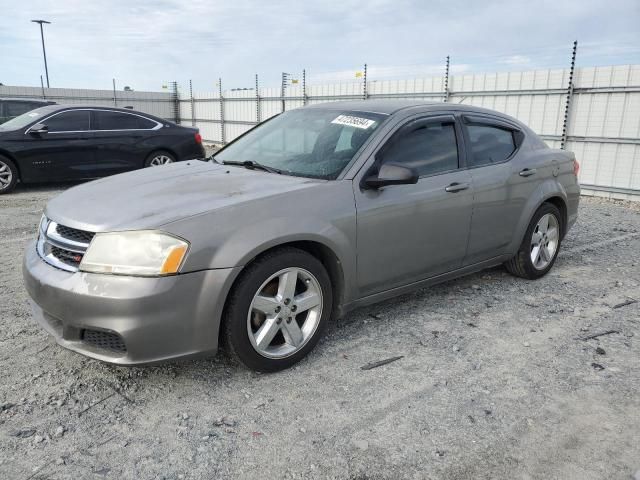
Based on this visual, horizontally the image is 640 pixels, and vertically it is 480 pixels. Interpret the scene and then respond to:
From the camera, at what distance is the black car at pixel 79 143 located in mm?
9016

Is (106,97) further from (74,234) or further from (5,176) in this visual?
(74,234)

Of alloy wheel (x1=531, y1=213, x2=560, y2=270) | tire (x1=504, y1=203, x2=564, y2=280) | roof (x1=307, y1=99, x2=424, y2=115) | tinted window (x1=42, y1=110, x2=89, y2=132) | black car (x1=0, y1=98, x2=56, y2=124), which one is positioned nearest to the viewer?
roof (x1=307, y1=99, x2=424, y2=115)

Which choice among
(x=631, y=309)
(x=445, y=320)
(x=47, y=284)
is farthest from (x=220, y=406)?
(x=631, y=309)

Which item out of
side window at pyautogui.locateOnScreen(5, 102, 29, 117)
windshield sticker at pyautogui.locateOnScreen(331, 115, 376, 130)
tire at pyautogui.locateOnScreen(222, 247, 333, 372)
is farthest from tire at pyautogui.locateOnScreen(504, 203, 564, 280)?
side window at pyautogui.locateOnScreen(5, 102, 29, 117)

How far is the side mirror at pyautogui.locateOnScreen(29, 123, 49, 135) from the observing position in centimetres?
895

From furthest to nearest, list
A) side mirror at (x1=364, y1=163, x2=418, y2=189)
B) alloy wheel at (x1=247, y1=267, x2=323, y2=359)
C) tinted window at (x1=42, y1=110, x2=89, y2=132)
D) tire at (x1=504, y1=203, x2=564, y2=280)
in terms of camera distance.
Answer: tinted window at (x1=42, y1=110, x2=89, y2=132) < tire at (x1=504, y1=203, x2=564, y2=280) < side mirror at (x1=364, y1=163, x2=418, y2=189) < alloy wheel at (x1=247, y1=267, x2=323, y2=359)

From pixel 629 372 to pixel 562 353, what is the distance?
395 millimetres

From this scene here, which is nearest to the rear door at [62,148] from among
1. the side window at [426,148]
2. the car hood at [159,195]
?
the car hood at [159,195]

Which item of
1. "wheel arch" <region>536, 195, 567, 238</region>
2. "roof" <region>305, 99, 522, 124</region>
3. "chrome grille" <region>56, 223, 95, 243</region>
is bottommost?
"wheel arch" <region>536, 195, 567, 238</region>

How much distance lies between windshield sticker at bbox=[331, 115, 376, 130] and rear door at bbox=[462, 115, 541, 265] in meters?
0.92

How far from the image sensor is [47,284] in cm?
285

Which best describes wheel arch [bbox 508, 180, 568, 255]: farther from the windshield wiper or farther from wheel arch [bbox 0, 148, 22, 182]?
wheel arch [bbox 0, 148, 22, 182]

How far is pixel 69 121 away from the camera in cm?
938

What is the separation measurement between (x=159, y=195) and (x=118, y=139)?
24.1 feet
